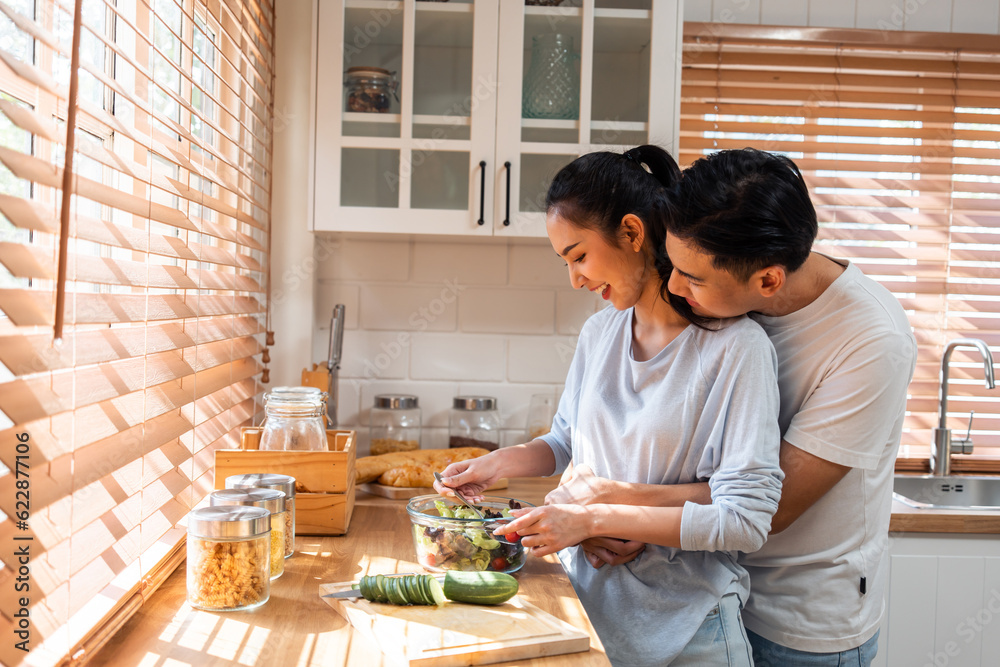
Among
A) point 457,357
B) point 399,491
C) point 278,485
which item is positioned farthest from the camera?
point 457,357

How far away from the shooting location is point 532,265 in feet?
7.82

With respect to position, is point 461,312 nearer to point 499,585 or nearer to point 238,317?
point 238,317

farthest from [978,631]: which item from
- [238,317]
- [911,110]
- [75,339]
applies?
[75,339]

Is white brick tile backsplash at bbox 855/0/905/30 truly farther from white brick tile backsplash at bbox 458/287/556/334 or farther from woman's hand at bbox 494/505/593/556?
woman's hand at bbox 494/505/593/556

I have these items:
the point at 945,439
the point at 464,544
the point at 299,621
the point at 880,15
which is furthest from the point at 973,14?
the point at 299,621

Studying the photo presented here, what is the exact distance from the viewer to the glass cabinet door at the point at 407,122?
2.02m

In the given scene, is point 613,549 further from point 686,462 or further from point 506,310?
point 506,310

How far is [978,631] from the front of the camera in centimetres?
204

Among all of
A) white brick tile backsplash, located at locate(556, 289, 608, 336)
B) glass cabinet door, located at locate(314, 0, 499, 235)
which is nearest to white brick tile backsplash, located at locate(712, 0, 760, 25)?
glass cabinet door, located at locate(314, 0, 499, 235)

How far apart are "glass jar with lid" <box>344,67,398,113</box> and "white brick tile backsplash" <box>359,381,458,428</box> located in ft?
2.59

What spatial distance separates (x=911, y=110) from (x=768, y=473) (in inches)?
72.4

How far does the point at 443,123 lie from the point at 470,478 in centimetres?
100

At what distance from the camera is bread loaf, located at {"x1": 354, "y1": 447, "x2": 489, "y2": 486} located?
1814mm

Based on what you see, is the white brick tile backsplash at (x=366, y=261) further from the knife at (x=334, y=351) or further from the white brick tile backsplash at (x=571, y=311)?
the white brick tile backsplash at (x=571, y=311)
